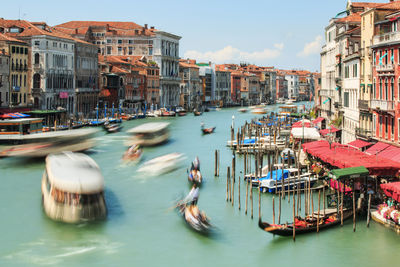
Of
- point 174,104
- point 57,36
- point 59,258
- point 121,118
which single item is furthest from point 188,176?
point 174,104

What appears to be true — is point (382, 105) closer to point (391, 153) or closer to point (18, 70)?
point (391, 153)

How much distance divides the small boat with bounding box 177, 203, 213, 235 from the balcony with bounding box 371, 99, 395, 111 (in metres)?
6.28

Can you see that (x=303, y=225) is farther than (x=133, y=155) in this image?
No

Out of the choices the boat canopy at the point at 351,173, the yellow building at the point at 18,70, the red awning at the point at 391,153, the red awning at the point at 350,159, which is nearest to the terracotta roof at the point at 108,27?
the yellow building at the point at 18,70

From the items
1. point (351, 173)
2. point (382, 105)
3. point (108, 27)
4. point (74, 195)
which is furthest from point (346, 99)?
point (108, 27)

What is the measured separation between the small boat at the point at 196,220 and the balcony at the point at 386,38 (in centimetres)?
703

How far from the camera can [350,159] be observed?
50.1 feet

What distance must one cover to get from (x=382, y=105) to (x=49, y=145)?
13.3 m

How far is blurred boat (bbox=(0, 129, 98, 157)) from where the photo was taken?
2462 cm

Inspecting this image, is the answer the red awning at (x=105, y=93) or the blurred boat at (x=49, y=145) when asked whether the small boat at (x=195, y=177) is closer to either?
the blurred boat at (x=49, y=145)

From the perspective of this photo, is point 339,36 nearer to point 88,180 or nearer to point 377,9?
point 377,9

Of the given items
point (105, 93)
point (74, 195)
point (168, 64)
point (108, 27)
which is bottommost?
point (74, 195)

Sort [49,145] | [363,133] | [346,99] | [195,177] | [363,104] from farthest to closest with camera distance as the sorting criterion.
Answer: [49,145] → [346,99] → [363,104] → [363,133] → [195,177]

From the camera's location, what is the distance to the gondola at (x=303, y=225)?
1252cm
